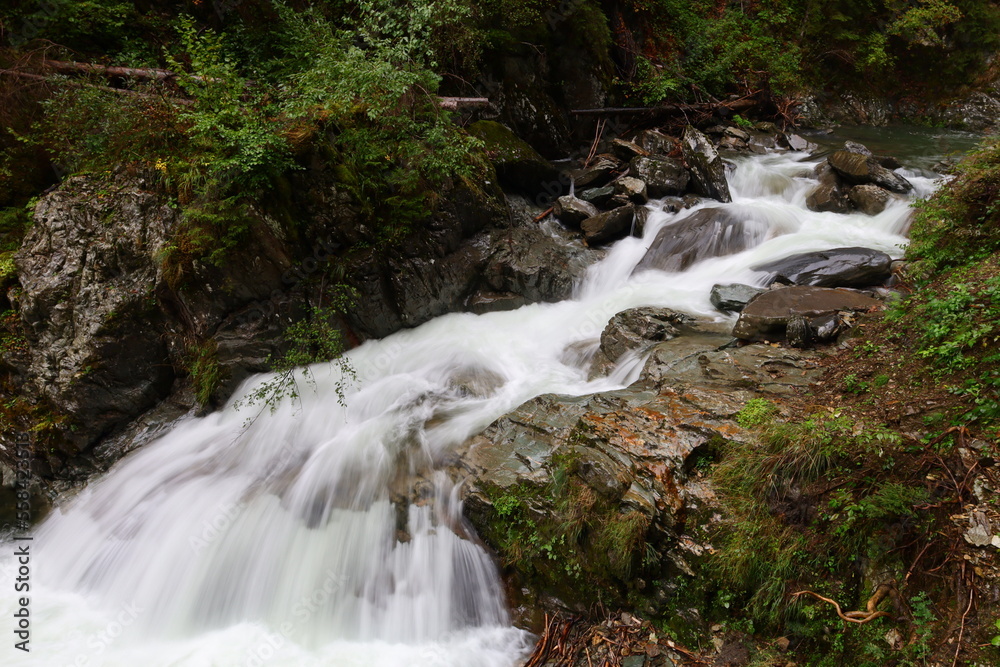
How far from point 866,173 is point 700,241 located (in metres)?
3.62

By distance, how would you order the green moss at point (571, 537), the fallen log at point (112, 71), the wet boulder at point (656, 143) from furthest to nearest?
the wet boulder at point (656, 143) → the fallen log at point (112, 71) → the green moss at point (571, 537)

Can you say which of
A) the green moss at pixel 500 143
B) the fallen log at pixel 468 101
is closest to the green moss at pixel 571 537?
the green moss at pixel 500 143

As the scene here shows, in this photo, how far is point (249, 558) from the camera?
4750 mm

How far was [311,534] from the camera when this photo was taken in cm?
482

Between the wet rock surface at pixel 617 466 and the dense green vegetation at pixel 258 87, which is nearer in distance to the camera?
the wet rock surface at pixel 617 466

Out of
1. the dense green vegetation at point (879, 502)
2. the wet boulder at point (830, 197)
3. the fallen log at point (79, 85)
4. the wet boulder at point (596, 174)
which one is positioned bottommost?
the dense green vegetation at point (879, 502)

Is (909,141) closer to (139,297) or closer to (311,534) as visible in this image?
(311,534)

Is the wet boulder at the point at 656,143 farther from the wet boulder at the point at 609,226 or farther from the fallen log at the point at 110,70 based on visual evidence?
the fallen log at the point at 110,70

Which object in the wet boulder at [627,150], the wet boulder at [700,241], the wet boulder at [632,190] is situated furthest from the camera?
the wet boulder at [627,150]

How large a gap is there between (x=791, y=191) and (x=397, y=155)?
25.8 feet

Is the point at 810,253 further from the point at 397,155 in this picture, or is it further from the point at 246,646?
the point at 246,646

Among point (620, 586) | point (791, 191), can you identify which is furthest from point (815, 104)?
point (620, 586)

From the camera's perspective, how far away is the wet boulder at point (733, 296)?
258 inches

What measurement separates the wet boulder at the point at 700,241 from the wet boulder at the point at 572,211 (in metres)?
1.43
